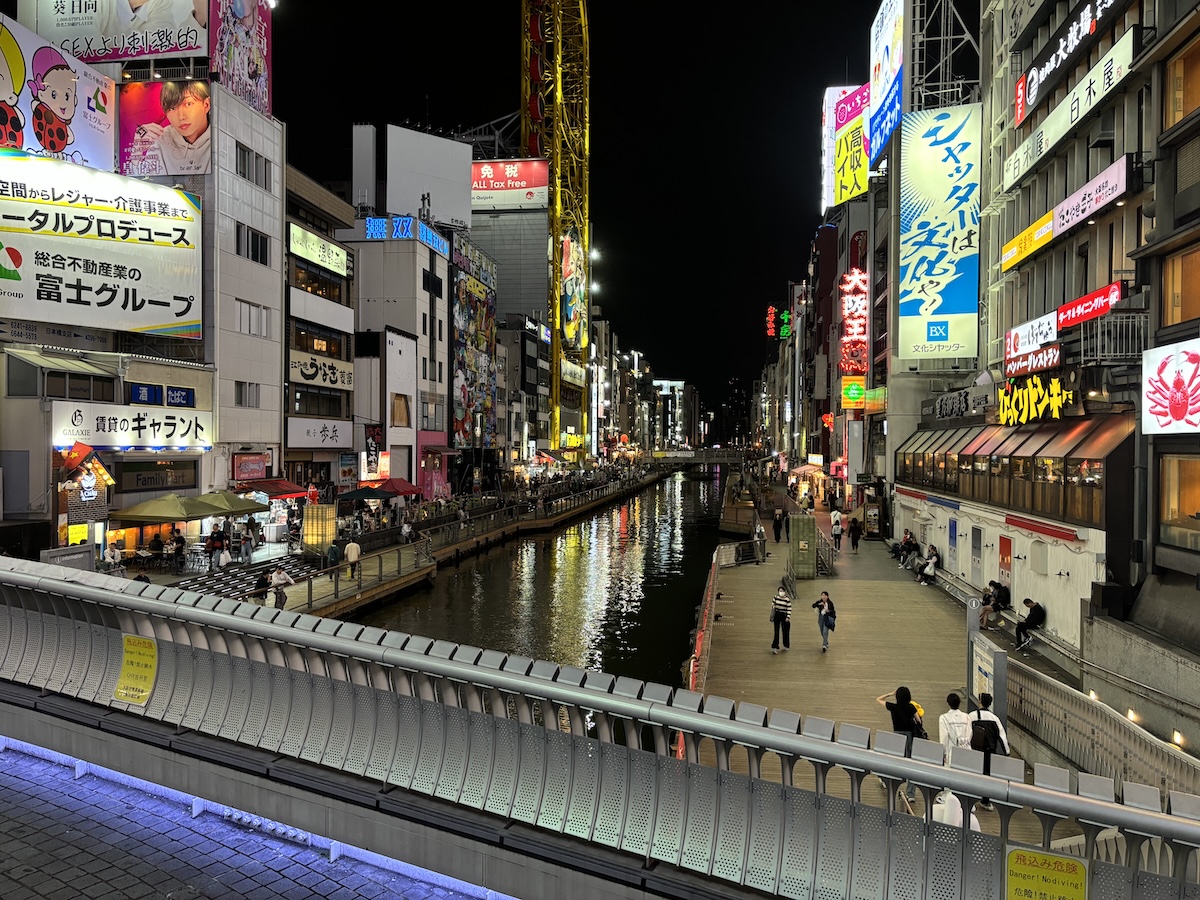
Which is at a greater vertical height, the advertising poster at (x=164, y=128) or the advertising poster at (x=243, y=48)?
the advertising poster at (x=243, y=48)

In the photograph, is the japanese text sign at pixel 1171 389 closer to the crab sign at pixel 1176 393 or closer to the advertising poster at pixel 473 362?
the crab sign at pixel 1176 393

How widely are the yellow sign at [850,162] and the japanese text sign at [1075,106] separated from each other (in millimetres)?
23641

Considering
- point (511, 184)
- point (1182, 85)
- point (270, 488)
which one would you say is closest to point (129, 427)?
point (270, 488)

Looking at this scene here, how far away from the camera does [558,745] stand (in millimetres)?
5758

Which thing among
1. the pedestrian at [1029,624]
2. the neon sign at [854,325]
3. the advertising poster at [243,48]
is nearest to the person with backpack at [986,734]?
the pedestrian at [1029,624]

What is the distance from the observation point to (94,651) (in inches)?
Answer: 304

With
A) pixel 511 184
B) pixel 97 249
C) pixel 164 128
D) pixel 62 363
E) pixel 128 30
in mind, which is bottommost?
pixel 62 363

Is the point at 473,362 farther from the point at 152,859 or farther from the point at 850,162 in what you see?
the point at 152,859

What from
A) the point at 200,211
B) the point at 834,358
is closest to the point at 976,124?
the point at 200,211

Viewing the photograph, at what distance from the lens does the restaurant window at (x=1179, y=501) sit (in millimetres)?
13625

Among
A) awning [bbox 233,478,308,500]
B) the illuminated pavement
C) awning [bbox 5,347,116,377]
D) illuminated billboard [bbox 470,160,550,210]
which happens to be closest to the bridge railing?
the illuminated pavement

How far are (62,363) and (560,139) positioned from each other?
86835 mm

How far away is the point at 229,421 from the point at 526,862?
109 ft

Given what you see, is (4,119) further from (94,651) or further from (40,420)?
(94,651)
